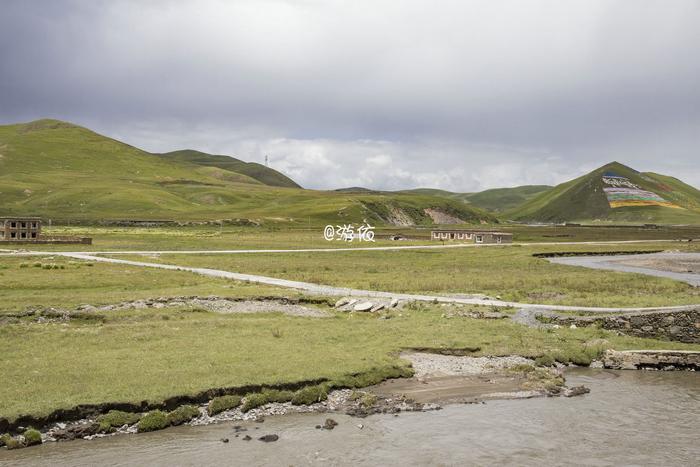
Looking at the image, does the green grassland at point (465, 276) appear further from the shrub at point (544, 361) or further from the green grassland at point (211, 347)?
the shrub at point (544, 361)

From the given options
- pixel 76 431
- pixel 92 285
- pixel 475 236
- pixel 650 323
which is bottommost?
pixel 76 431

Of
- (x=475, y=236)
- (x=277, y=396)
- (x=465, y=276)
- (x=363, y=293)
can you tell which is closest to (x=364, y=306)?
(x=363, y=293)

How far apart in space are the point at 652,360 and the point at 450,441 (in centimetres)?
1806

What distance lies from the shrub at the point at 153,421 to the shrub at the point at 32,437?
3.50 m

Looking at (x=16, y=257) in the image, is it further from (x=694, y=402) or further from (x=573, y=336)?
(x=694, y=402)

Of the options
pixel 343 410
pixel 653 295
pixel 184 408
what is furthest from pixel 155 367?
pixel 653 295

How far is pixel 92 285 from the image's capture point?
184ft

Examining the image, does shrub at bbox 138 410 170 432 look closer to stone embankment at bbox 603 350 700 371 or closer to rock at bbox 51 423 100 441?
rock at bbox 51 423 100 441

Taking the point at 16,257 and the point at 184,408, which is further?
the point at 16,257

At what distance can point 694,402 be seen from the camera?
93.0ft

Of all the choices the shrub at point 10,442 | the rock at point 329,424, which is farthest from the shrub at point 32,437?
the rock at point 329,424

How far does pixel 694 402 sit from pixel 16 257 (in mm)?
80858

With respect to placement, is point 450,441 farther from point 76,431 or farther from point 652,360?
point 652,360

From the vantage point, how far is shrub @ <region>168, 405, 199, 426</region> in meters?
23.6
